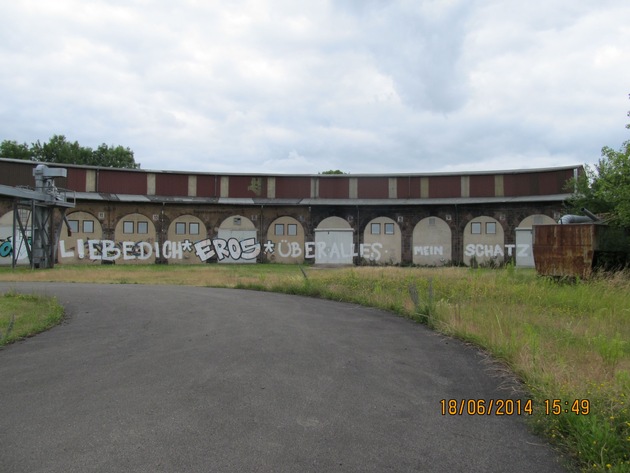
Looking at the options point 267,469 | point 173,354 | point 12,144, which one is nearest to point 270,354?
point 173,354

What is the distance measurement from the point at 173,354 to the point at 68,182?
3448 cm

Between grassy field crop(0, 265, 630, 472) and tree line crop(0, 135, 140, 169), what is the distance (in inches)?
2150

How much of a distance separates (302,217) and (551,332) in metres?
30.9

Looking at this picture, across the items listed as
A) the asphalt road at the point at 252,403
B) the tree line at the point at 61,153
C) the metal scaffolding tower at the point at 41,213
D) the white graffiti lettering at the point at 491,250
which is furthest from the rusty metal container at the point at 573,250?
the tree line at the point at 61,153

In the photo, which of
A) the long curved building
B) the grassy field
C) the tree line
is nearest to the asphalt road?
the grassy field

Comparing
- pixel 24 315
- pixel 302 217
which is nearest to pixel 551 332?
pixel 24 315

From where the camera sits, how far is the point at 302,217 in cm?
3750

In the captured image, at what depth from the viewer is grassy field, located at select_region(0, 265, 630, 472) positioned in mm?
3689

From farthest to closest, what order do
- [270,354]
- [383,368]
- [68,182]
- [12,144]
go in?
[12,144] < [68,182] < [270,354] < [383,368]

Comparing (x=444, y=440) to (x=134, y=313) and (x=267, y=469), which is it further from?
(x=134, y=313)

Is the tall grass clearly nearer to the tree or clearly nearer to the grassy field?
Answer: the grassy field

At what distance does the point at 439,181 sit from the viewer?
1500 inches
